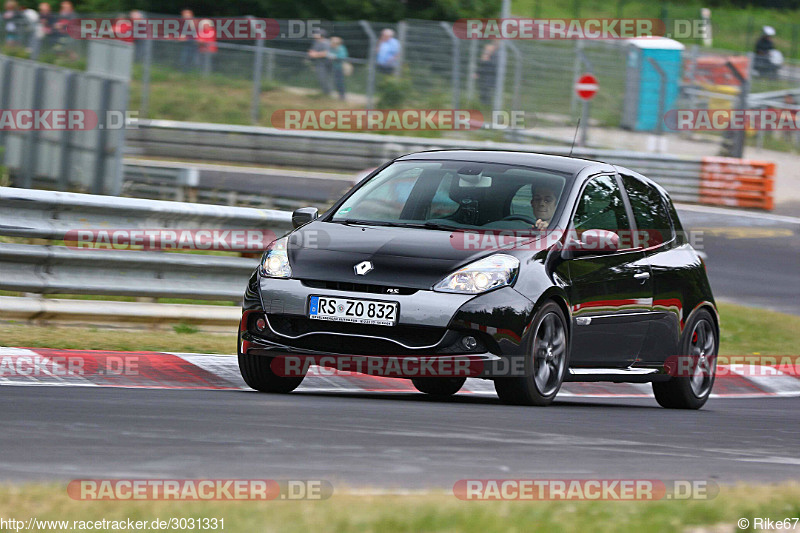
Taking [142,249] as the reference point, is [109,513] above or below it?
above

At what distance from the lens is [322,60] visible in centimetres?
2923

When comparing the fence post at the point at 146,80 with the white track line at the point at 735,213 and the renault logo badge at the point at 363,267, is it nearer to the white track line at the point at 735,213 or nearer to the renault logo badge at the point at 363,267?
the white track line at the point at 735,213

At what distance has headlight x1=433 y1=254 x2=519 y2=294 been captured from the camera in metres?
8.00

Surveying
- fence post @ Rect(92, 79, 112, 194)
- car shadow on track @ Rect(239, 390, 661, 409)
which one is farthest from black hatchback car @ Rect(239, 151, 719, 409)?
fence post @ Rect(92, 79, 112, 194)

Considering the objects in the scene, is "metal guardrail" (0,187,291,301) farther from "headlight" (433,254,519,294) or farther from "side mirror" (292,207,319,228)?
"headlight" (433,254,519,294)

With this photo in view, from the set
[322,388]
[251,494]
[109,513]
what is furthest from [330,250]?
[109,513]

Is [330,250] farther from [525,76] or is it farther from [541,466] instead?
[525,76]

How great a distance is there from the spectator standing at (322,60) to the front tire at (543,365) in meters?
21.2

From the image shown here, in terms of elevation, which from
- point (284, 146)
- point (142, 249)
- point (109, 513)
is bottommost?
point (284, 146)

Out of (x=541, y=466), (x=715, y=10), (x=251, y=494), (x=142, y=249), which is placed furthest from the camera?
(x=715, y=10)

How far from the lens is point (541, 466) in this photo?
595 cm

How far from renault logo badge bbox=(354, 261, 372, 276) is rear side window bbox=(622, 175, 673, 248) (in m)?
2.29

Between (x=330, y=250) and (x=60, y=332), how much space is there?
2593mm

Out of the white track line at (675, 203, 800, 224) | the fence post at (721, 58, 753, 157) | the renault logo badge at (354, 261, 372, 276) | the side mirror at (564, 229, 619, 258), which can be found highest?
the side mirror at (564, 229, 619, 258)
